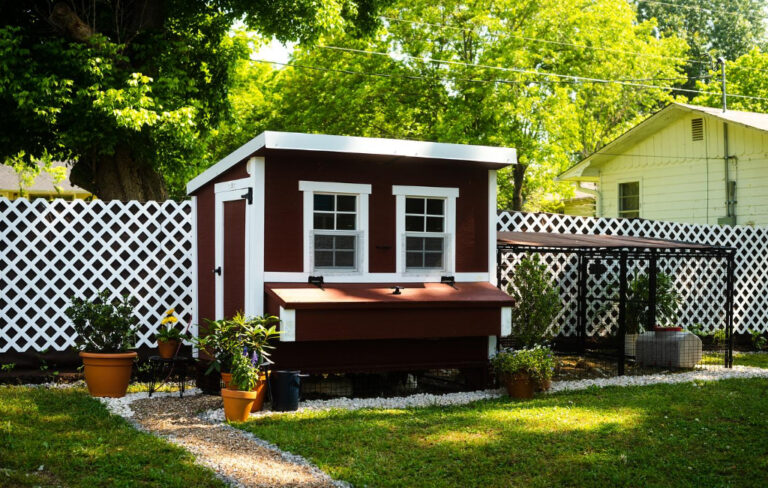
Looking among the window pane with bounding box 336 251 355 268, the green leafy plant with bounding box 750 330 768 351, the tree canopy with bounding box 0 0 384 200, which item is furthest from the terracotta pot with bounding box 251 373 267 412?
the green leafy plant with bounding box 750 330 768 351

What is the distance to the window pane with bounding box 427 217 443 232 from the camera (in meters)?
9.22

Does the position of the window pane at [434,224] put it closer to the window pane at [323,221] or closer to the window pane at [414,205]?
the window pane at [414,205]

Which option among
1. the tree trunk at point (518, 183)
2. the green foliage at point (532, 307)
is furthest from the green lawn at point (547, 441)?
the tree trunk at point (518, 183)

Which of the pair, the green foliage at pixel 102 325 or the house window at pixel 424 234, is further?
the house window at pixel 424 234

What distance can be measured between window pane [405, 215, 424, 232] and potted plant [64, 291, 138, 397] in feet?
10.3

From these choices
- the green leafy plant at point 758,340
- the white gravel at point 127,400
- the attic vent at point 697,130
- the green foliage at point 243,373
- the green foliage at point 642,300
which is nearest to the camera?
the green foliage at point 243,373

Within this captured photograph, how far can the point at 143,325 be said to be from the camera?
973cm

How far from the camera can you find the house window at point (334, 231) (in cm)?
863

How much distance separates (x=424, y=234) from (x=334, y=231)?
1082 mm

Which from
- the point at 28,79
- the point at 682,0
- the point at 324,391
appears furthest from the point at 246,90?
the point at 682,0

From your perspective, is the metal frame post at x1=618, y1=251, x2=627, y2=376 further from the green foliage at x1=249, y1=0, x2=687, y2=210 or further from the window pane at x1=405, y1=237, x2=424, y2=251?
the green foliage at x1=249, y1=0, x2=687, y2=210

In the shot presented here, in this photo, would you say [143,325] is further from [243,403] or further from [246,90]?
[246,90]

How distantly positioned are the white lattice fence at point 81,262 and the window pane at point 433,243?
3030mm

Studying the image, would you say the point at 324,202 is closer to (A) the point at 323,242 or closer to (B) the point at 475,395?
(A) the point at 323,242
